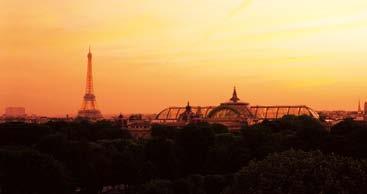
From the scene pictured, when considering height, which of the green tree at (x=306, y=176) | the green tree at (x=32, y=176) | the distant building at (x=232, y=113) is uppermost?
the distant building at (x=232, y=113)

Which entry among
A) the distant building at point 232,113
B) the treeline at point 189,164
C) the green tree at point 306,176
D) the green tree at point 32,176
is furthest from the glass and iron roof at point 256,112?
the green tree at point 306,176

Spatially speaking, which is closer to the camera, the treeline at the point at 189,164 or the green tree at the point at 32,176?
the treeline at the point at 189,164

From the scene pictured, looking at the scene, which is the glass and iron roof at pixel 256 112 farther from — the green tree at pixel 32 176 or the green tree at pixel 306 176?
the green tree at pixel 306 176

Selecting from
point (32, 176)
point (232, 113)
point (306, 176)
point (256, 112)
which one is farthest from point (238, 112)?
point (306, 176)

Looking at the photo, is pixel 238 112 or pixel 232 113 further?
pixel 232 113

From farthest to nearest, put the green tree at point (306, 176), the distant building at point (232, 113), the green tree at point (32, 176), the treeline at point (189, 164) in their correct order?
the distant building at point (232, 113), the green tree at point (32, 176), the treeline at point (189, 164), the green tree at point (306, 176)

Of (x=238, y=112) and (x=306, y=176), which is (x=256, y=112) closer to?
(x=238, y=112)

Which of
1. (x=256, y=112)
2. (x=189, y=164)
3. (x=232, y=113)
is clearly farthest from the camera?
(x=256, y=112)

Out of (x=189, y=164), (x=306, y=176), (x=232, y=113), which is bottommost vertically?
(x=189, y=164)
